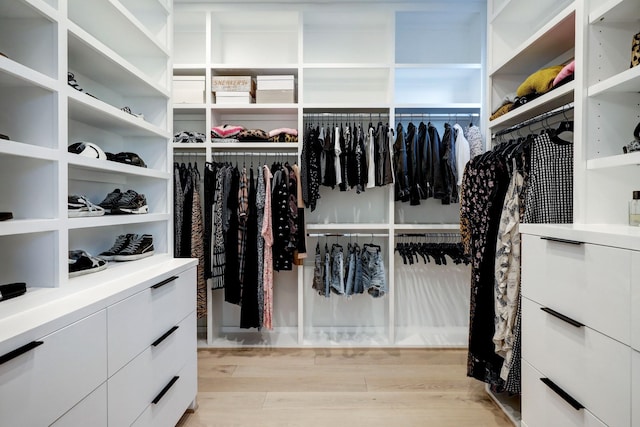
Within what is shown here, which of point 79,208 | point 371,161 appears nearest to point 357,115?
point 371,161

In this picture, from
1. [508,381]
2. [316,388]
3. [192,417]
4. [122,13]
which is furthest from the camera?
[316,388]

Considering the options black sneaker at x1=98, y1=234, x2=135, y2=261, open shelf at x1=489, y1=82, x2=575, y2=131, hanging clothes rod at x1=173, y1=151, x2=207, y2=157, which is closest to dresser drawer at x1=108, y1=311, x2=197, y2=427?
black sneaker at x1=98, y1=234, x2=135, y2=261

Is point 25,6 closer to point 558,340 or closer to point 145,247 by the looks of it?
point 145,247

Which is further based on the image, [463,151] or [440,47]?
[440,47]

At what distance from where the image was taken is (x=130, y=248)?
1.58 meters

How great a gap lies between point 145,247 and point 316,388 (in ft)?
4.28

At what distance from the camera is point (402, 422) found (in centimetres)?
159

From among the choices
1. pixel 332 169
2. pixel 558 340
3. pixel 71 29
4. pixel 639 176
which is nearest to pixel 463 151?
pixel 332 169

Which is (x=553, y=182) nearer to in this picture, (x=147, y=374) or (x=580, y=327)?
(x=580, y=327)

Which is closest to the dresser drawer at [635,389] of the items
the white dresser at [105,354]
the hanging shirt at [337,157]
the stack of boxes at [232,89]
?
the white dresser at [105,354]

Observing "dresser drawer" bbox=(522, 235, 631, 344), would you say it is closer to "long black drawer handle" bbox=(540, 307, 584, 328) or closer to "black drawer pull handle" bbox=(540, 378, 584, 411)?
"long black drawer handle" bbox=(540, 307, 584, 328)

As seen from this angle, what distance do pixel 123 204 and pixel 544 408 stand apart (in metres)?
2.02

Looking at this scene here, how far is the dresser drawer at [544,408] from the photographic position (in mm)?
1025

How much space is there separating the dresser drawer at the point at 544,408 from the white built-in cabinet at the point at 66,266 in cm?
154
